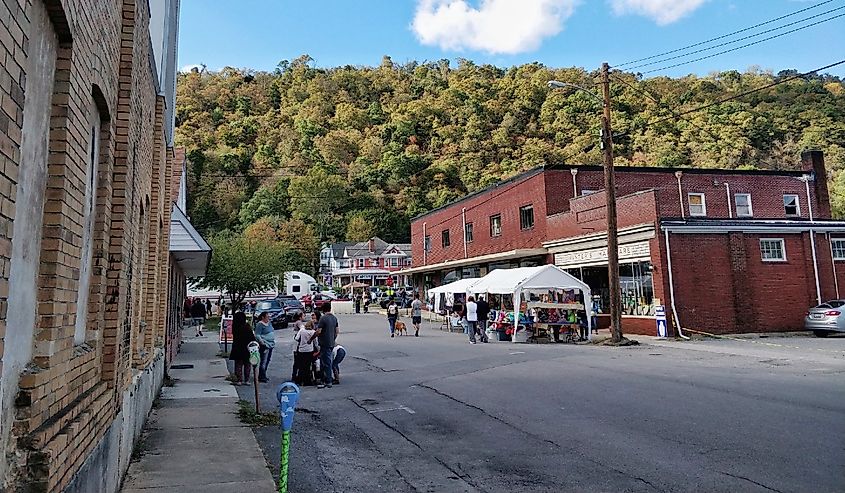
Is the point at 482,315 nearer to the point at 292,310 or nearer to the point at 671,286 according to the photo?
the point at 671,286

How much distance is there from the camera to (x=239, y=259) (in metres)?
40.4

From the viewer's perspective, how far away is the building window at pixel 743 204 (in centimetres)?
3191

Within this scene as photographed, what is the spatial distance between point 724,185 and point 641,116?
2503 centimetres

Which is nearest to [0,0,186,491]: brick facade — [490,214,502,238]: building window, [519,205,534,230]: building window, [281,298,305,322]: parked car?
[519,205,534,230]: building window

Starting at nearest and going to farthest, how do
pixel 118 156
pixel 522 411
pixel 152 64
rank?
1. pixel 118 156
2. pixel 152 64
3. pixel 522 411

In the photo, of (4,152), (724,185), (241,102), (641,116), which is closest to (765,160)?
(641,116)

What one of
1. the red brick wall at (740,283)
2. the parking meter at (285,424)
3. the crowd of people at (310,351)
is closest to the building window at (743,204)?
the red brick wall at (740,283)

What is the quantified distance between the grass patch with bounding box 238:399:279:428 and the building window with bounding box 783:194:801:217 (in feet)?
106

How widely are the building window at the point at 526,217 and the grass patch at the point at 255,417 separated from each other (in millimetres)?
24508

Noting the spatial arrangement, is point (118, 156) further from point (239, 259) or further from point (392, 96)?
point (392, 96)

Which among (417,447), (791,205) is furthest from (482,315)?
(791,205)

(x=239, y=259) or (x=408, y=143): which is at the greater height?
(x=408, y=143)

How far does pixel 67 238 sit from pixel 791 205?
36.8 m

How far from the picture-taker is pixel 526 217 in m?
33.3
